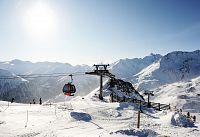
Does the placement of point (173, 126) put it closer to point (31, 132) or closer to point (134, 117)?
point (134, 117)

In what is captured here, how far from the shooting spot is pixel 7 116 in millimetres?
24078

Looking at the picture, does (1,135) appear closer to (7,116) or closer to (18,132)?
(18,132)

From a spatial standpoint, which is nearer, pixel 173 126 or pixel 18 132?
pixel 18 132

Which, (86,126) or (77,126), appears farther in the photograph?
(86,126)

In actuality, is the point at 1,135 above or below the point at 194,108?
above

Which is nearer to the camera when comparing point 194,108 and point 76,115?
point 76,115

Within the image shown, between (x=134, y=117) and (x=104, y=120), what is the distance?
4996 mm

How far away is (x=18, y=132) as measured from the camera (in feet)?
58.7

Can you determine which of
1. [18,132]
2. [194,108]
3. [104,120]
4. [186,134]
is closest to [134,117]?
[104,120]

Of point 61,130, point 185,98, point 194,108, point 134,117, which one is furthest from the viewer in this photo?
point 185,98

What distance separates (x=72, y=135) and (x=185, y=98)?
18596cm

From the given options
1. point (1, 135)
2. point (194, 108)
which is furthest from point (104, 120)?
point (194, 108)

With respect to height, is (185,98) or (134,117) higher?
(134,117)

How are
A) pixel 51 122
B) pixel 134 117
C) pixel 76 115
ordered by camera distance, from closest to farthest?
pixel 51 122, pixel 76 115, pixel 134 117
